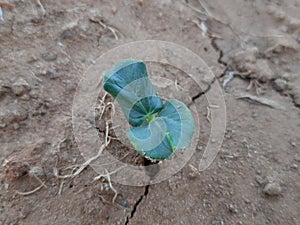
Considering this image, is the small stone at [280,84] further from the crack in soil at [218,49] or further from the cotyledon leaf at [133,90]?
the cotyledon leaf at [133,90]

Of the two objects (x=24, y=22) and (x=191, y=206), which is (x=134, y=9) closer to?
(x=24, y=22)

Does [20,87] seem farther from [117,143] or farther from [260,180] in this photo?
[260,180]

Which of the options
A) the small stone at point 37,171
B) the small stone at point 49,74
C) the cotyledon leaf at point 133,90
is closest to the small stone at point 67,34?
the small stone at point 49,74

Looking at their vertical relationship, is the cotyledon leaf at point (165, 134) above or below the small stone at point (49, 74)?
above

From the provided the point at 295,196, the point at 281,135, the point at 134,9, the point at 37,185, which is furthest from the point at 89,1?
the point at 295,196

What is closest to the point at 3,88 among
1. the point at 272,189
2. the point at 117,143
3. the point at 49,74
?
the point at 49,74

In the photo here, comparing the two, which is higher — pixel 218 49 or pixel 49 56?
pixel 218 49
